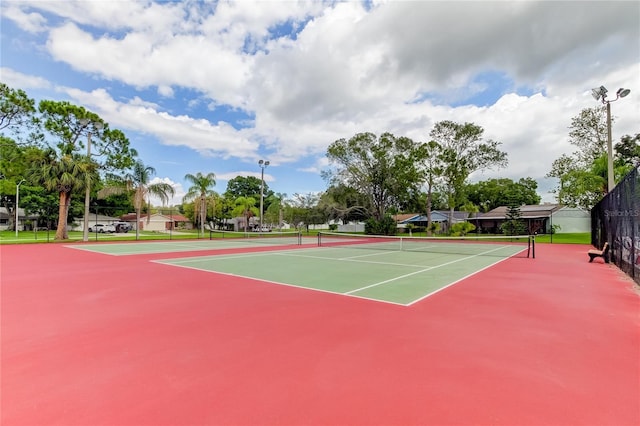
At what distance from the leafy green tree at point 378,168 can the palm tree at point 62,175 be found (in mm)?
23742

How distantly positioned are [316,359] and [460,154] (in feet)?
112

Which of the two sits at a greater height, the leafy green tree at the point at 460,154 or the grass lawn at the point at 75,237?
the leafy green tree at the point at 460,154

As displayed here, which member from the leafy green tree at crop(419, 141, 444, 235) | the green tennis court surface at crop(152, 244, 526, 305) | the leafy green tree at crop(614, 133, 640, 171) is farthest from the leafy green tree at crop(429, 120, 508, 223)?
the green tennis court surface at crop(152, 244, 526, 305)

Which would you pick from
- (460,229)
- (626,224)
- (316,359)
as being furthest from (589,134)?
(316,359)

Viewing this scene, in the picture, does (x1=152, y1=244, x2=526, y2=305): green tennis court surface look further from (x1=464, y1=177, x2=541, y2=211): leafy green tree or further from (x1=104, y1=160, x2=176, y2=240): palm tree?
(x1=464, y1=177, x2=541, y2=211): leafy green tree

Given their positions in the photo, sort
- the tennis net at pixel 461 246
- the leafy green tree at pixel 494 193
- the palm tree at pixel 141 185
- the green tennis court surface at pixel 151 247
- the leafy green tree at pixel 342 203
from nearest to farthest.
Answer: the tennis net at pixel 461 246, the green tennis court surface at pixel 151 247, the palm tree at pixel 141 185, the leafy green tree at pixel 342 203, the leafy green tree at pixel 494 193

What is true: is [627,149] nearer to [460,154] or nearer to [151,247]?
[460,154]

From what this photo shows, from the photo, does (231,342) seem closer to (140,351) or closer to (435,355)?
(140,351)

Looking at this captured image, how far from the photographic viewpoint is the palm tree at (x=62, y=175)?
2302 cm

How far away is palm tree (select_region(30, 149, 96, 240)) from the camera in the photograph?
23016 mm

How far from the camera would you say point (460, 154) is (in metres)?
33.2

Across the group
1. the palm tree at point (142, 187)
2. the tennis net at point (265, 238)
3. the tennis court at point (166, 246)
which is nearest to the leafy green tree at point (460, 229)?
the tennis net at point (265, 238)

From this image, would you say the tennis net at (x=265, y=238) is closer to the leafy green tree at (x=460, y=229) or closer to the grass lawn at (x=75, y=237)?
the grass lawn at (x=75, y=237)

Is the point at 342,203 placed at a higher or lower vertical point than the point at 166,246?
higher
